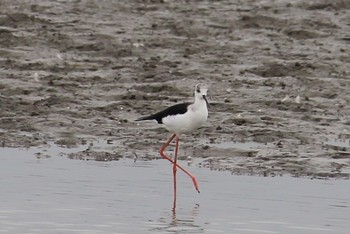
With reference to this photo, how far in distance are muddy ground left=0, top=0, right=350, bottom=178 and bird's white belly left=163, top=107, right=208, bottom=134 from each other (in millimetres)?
619

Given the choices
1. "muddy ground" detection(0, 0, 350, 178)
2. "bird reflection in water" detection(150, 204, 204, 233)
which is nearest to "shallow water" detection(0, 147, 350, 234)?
"bird reflection in water" detection(150, 204, 204, 233)

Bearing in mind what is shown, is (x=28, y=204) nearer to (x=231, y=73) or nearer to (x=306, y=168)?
(x=306, y=168)

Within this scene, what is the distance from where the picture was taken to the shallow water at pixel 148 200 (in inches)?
417

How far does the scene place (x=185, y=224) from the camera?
35.6 feet

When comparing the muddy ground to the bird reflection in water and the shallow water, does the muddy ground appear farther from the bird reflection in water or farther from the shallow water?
the bird reflection in water

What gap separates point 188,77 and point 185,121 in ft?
15.5

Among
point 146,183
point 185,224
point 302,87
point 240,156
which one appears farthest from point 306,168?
point 302,87

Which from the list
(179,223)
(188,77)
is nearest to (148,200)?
(179,223)

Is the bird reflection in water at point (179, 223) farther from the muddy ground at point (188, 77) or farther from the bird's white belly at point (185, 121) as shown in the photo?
the muddy ground at point (188, 77)

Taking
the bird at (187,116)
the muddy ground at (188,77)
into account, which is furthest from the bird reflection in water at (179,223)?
the muddy ground at (188,77)

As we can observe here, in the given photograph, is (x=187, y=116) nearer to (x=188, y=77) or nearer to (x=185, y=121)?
(x=185, y=121)

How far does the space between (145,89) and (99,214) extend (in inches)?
252

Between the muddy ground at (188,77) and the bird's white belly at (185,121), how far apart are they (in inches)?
24.4

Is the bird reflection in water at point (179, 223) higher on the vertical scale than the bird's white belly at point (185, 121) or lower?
lower
